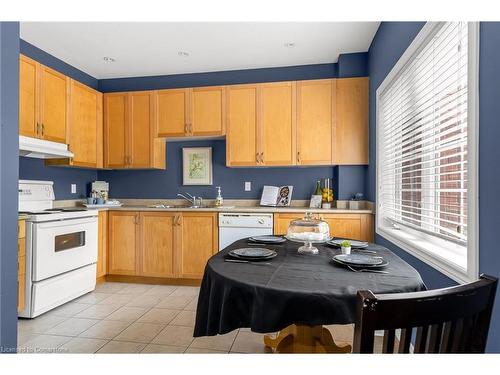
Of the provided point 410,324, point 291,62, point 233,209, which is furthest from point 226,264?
point 291,62

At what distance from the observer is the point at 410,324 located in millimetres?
→ 600

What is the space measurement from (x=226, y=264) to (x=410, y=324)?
93 cm

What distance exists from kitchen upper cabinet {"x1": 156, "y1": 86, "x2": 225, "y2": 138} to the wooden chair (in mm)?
3312

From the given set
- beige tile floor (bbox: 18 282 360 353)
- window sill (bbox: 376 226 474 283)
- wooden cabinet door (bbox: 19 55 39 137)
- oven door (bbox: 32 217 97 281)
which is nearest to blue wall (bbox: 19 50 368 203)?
wooden cabinet door (bbox: 19 55 39 137)

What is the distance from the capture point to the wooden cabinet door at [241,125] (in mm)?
3664

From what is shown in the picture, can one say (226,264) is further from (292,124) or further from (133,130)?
(133,130)

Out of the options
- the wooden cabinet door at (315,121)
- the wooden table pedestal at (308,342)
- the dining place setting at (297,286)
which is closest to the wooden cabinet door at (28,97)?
the dining place setting at (297,286)

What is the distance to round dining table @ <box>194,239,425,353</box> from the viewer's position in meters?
1.07

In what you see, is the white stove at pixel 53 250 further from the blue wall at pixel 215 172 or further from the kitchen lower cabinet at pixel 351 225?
the kitchen lower cabinet at pixel 351 225

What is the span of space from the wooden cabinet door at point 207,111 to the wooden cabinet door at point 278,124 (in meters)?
0.51

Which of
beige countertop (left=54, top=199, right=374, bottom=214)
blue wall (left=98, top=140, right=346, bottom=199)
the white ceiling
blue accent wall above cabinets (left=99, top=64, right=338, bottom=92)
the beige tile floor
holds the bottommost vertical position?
the beige tile floor

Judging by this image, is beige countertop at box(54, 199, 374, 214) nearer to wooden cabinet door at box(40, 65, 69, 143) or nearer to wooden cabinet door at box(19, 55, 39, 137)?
wooden cabinet door at box(40, 65, 69, 143)

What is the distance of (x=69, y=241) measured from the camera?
304 centimetres
